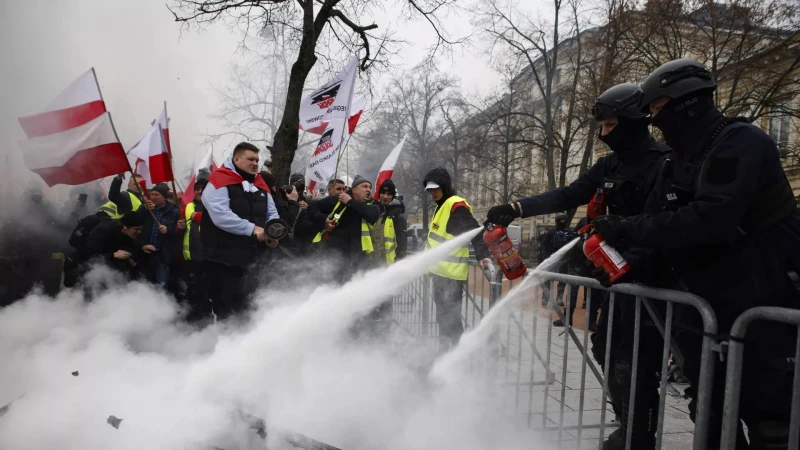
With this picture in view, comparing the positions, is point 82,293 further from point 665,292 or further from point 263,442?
point 665,292

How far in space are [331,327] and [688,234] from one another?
221cm

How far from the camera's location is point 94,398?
2883mm

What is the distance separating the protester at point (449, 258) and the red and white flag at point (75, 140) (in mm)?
3537

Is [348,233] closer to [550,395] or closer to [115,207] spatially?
[550,395]

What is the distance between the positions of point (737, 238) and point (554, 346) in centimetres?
453

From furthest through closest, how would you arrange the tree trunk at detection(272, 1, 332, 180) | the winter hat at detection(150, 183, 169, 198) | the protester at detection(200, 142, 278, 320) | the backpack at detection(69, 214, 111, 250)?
the tree trunk at detection(272, 1, 332, 180)
the winter hat at detection(150, 183, 169, 198)
the backpack at detection(69, 214, 111, 250)
the protester at detection(200, 142, 278, 320)

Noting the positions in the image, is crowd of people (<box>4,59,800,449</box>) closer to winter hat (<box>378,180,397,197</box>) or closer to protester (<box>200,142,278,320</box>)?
protester (<box>200,142,278,320</box>)

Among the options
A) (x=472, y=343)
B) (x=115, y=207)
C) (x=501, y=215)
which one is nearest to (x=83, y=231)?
(x=115, y=207)

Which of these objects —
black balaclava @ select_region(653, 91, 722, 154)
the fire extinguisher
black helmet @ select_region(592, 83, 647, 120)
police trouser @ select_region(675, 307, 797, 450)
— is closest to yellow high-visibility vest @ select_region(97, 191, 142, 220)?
black helmet @ select_region(592, 83, 647, 120)

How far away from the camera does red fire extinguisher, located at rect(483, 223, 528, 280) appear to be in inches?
123

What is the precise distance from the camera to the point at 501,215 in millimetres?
3184

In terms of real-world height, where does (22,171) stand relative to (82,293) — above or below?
above

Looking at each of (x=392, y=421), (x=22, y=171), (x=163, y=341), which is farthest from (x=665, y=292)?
(x=22, y=171)

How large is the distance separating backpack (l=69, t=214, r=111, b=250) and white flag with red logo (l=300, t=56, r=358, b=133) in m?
3.30
